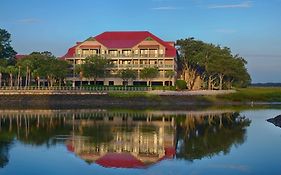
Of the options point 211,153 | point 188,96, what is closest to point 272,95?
point 188,96

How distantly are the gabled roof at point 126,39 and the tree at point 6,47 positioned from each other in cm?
1719

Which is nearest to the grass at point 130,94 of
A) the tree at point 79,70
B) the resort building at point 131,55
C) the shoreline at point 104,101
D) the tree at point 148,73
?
the shoreline at point 104,101

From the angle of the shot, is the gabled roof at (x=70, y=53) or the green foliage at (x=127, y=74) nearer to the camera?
the green foliage at (x=127, y=74)

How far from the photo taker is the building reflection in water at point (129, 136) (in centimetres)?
3095

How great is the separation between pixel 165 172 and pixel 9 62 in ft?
331

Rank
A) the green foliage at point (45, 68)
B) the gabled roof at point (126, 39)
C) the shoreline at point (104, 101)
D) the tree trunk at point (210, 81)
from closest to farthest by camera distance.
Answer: the shoreline at point (104, 101)
the green foliage at point (45, 68)
the gabled roof at point (126, 39)
the tree trunk at point (210, 81)

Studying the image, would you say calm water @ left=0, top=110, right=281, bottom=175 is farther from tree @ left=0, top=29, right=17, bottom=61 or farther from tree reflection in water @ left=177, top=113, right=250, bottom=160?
tree @ left=0, top=29, right=17, bottom=61

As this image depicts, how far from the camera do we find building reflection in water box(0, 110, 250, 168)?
31.0m

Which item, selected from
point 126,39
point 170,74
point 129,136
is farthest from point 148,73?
point 129,136

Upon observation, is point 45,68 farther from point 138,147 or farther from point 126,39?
point 138,147

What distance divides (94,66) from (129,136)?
6628cm

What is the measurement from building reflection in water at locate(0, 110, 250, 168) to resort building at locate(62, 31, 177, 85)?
175 feet

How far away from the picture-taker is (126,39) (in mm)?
120750

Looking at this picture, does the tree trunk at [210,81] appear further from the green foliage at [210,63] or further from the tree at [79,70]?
the tree at [79,70]
